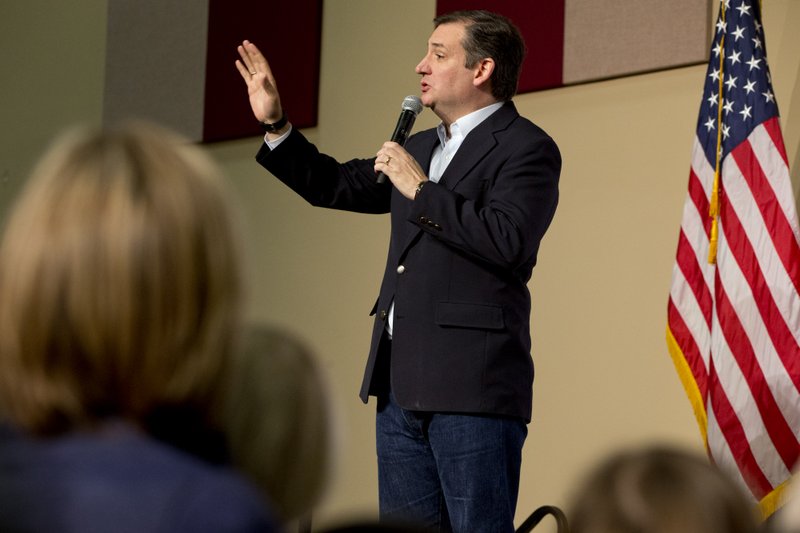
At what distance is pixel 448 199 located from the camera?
2543mm

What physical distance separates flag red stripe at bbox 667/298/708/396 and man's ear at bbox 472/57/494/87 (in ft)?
3.23

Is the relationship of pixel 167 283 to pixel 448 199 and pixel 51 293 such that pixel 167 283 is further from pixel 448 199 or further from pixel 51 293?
pixel 448 199

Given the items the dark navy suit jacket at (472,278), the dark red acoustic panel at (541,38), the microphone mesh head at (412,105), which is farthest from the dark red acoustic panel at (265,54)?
the dark navy suit jacket at (472,278)

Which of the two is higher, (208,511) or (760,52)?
(760,52)

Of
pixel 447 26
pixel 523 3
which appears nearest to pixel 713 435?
pixel 447 26

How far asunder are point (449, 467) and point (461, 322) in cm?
33

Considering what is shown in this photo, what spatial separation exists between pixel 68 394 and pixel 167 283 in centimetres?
11

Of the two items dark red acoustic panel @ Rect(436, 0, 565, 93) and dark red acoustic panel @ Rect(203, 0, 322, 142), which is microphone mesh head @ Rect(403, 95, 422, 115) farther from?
dark red acoustic panel @ Rect(203, 0, 322, 142)

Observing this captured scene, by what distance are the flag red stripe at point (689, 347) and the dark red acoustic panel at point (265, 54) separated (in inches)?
73.5

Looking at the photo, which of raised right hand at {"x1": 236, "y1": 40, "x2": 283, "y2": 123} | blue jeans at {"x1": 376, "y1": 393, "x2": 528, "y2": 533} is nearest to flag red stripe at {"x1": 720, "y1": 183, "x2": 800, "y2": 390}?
blue jeans at {"x1": 376, "y1": 393, "x2": 528, "y2": 533}

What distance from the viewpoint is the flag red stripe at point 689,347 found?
3.29 meters

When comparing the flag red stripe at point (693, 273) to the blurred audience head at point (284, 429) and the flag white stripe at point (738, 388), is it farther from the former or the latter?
the blurred audience head at point (284, 429)

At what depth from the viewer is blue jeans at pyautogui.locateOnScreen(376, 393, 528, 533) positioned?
8.15 ft

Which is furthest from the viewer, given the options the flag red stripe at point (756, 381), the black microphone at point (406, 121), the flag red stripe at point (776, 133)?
the flag red stripe at point (776, 133)
